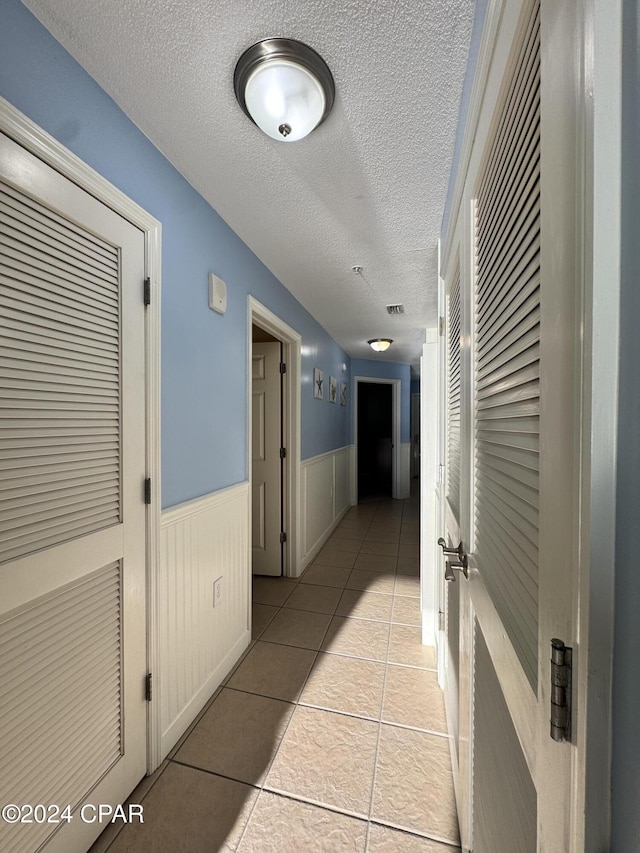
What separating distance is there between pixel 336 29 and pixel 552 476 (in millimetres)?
1266

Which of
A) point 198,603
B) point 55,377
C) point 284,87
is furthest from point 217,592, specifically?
point 284,87

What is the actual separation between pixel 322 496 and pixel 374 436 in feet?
13.0

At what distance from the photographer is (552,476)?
15.3 inches

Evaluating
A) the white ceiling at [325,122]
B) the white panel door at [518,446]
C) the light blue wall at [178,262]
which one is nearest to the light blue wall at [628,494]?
the white panel door at [518,446]

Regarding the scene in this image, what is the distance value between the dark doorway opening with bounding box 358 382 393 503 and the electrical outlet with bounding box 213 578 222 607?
572 cm

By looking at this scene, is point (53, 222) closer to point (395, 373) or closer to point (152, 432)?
point (152, 432)

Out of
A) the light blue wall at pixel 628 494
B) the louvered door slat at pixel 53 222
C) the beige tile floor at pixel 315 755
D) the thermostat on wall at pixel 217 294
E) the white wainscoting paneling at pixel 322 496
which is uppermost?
the thermostat on wall at pixel 217 294

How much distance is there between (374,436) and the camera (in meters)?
7.86

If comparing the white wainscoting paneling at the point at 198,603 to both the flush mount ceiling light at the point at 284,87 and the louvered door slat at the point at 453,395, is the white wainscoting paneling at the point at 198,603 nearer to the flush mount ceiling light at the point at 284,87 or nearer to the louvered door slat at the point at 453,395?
the louvered door slat at the point at 453,395

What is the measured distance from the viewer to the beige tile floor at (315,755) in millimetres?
1176

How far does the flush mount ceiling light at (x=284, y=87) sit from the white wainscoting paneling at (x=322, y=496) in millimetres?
2562

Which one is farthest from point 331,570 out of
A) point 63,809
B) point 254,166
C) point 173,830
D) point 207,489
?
point 254,166

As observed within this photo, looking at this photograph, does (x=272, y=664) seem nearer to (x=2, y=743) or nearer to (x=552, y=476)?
(x=2, y=743)

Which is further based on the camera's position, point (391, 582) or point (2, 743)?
point (391, 582)
